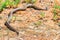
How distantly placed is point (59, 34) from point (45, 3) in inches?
72.6

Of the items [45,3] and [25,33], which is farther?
[45,3]

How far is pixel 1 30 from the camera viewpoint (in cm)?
498

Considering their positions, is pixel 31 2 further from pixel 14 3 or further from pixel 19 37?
pixel 19 37

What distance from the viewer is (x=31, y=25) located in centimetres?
520

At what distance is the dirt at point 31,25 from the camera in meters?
4.71

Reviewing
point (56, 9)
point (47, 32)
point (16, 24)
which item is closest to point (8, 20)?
point (16, 24)

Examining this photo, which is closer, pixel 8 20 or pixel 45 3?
pixel 8 20

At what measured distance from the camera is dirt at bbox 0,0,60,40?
4.71 metres

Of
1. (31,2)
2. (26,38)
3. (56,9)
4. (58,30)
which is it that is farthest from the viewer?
(31,2)

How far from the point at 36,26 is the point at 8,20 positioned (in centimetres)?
70

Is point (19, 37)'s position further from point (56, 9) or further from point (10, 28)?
point (56, 9)

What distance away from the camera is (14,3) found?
614cm

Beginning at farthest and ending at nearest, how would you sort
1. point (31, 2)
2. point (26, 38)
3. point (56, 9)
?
point (31, 2) → point (56, 9) → point (26, 38)

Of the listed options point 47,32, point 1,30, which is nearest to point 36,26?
point 47,32
